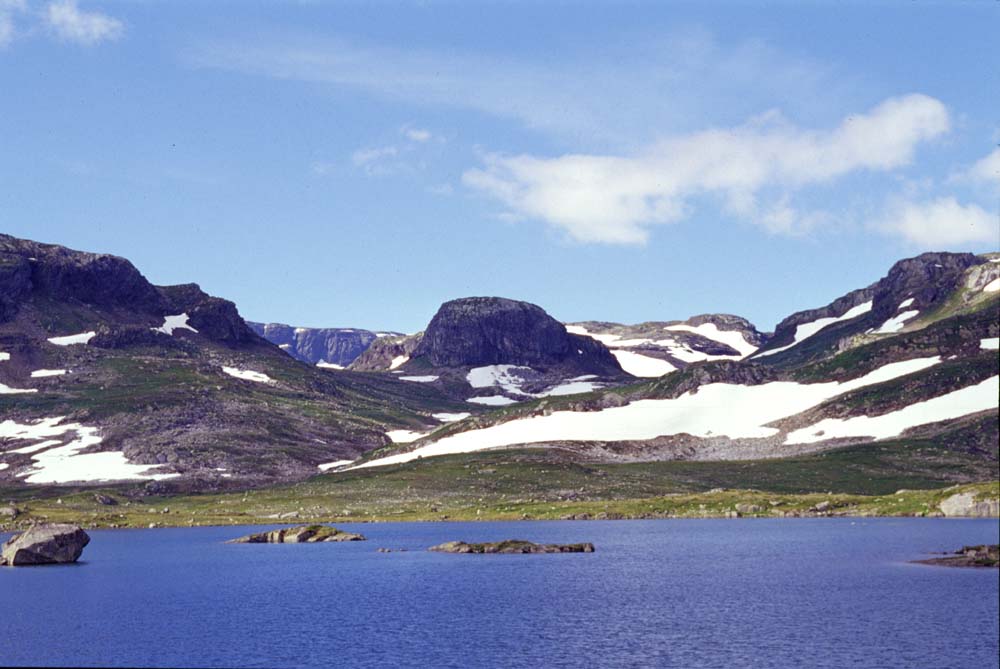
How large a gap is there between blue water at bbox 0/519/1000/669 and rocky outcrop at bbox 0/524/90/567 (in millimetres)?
4364

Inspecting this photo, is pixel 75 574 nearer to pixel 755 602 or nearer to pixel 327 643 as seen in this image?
pixel 327 643

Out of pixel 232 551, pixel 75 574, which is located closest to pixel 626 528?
pixel 232 551

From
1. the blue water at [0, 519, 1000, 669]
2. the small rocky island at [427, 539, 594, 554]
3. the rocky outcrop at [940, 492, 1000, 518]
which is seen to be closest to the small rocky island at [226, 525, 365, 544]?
the blue water at [0, 519, 1000, 669]

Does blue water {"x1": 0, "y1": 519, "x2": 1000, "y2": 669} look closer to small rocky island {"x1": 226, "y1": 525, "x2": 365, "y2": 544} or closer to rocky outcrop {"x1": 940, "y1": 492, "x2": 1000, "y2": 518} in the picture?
rocky outcrop {"x1": 940, "y1": 492, "x2": 1000, "y2": 518}

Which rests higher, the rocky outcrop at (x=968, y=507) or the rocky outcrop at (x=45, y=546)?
the rocky outcrop at (x=45, y=546)

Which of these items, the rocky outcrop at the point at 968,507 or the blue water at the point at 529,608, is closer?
the blue water at the point at 529,608

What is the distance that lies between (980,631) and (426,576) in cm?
6206

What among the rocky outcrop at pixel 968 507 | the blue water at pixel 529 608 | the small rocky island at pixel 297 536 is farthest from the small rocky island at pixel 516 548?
the rocky outcrop at pixel 968 507

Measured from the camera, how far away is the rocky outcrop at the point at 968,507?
173500 mm

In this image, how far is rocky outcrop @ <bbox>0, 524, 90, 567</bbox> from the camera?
144 meters

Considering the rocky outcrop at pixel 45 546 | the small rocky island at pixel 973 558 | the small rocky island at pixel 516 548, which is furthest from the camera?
the small rocky island at pixel 516 548

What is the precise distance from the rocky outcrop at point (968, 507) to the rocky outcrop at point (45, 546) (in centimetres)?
13629

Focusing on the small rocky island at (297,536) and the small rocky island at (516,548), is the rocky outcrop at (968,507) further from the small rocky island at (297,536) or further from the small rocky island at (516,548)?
the small rocky island at (297,536)

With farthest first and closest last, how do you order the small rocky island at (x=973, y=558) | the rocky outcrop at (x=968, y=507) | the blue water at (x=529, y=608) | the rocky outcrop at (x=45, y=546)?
1. the rocky outcrop at (x=968, y=507)
2. the rocky outcrop at (x=45, y=546)
3. the small rocky island at (x=973, y=558)
4. the blue water at (x=529, y=608)
